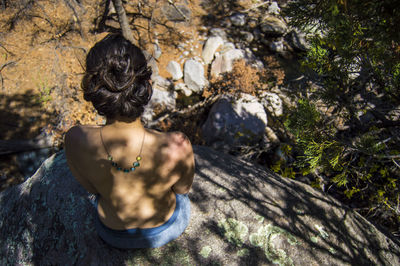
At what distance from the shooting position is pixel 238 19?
716 cm

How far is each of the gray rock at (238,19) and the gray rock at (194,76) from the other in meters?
2.16

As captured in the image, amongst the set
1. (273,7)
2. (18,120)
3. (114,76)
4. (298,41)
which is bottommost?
(18,120)

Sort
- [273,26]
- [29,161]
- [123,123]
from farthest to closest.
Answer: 1. [273,26]
2. [29,161]
3. [123,123]

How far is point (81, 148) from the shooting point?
1.52m

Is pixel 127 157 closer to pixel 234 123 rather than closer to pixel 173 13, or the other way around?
pixel 234 123

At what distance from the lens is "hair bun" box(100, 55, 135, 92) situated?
117 cm

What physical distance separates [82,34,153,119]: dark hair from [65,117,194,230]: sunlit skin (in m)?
0.14

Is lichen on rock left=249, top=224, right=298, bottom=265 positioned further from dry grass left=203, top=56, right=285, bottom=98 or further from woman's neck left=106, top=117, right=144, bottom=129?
dry grass left=203, top=56, right=285, bottom=98

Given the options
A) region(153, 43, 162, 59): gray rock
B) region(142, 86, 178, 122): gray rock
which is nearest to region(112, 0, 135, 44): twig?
region(153, 43, 162, 59): gray rock

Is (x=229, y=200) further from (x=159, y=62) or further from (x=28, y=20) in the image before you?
(x=28, y=20)

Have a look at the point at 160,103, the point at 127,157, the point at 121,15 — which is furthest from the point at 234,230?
the point at 121,15

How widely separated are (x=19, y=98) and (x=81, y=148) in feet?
15.6

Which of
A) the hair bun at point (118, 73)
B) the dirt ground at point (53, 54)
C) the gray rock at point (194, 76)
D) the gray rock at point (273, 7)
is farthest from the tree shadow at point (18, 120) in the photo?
the gray rock at point (273, 7)

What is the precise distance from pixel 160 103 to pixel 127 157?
13.3ft
